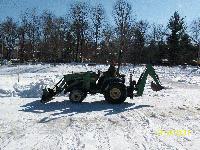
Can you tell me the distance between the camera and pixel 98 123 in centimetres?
1053

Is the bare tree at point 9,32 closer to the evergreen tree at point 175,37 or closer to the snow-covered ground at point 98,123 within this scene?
the evergreen tree at point 175,37

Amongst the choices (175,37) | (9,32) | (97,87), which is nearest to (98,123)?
(97,87)

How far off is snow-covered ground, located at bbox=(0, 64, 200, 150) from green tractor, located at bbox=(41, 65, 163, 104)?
13.4 inches

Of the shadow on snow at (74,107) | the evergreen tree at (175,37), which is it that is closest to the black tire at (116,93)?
the shadow on snow at (74,107)

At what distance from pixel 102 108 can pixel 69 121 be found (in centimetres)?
244

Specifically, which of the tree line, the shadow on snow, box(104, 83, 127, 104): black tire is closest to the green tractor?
box(104, 83, 127, 104): black tire

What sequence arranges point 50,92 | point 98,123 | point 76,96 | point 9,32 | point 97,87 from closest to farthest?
point 98,123
point 76,96
point 50,92
point 97,87
point 9,32

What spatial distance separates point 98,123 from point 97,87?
395 centimetres

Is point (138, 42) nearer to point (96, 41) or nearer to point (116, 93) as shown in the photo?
point (96, 41)

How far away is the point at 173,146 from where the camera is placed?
8.03 meters

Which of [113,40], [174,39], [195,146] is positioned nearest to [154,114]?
[195,146]

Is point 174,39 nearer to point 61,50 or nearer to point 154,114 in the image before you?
point 61,50

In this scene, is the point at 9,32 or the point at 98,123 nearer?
the point at 98,123

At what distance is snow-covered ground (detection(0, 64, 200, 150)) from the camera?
8320 mm
